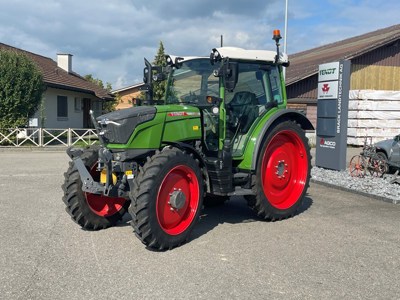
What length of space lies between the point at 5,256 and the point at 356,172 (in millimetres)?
9000

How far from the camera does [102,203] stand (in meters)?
6.03

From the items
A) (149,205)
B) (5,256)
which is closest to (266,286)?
(149,205)

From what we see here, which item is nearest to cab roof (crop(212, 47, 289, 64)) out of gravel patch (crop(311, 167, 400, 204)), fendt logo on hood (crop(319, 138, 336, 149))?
gravel patch (crop(311, 167, 400, 204))

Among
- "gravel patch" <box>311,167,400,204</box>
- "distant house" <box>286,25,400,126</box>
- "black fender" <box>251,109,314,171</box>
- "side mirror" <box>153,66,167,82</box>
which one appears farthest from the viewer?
"distant house" <box>286,25,400,126</box>

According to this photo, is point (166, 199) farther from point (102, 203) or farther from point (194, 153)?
point (102, 203)

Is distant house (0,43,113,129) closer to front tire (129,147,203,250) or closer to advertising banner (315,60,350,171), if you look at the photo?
advertising banner (315,60,350,171)

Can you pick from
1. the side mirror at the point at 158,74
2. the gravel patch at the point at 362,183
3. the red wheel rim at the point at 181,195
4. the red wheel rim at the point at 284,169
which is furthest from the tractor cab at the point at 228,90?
the gravel patch at the point at 362,183

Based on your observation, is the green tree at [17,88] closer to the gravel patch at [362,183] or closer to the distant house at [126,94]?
the gravel patch at [362,183]

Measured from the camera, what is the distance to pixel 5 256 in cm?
492

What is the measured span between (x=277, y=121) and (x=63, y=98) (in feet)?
71.9

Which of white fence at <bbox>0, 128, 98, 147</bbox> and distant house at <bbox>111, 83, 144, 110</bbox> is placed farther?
distant house at <bbox>111, 83, 144, 110</bbox>

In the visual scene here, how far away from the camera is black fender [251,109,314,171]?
241 inches

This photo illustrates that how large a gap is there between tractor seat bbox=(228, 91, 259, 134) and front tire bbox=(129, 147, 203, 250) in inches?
51.5

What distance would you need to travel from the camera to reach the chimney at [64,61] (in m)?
31.6
